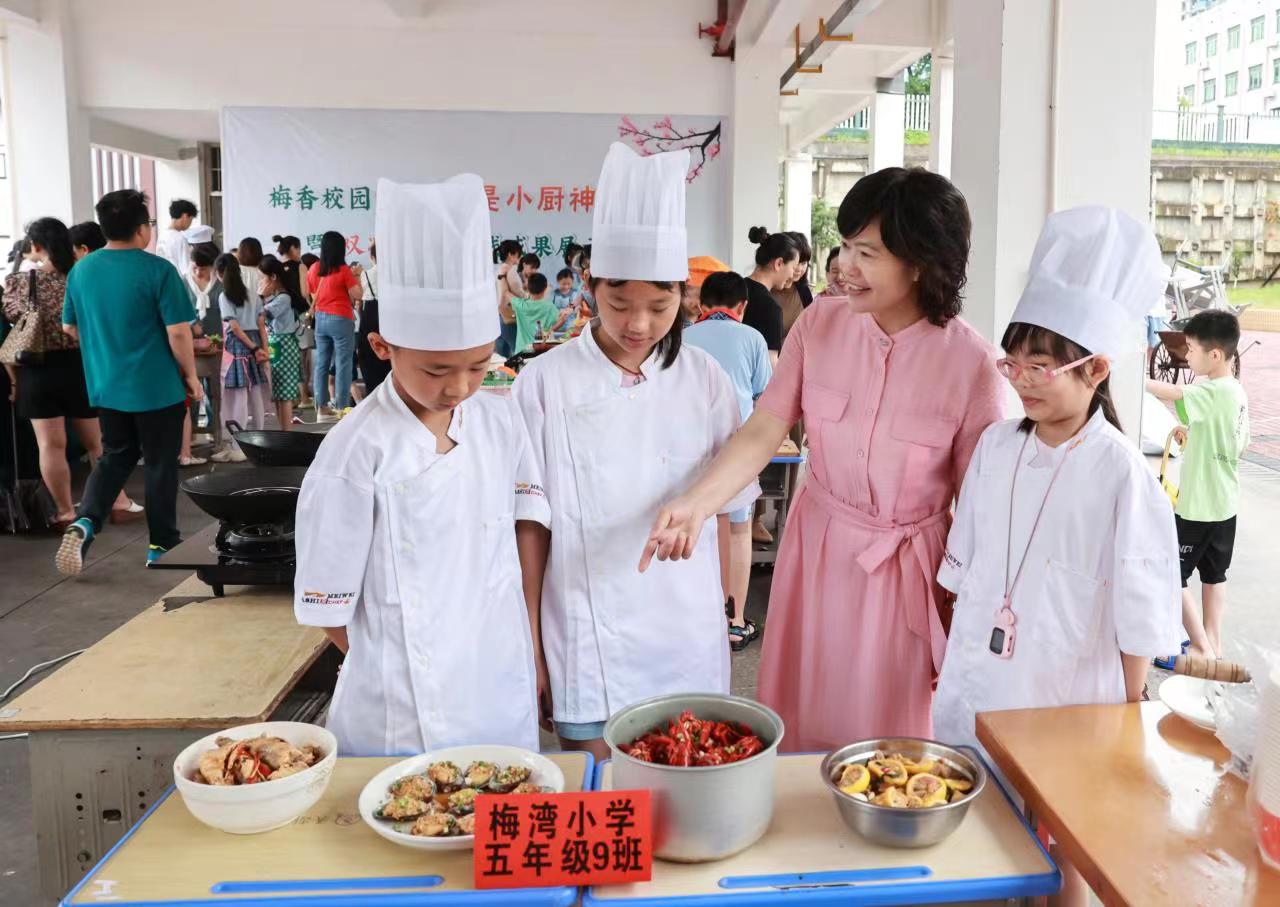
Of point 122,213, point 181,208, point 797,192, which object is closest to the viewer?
point 122,213

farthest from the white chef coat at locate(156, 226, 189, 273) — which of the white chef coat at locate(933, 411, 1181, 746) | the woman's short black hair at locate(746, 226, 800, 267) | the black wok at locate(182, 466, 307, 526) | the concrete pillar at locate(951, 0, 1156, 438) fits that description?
the white chef coat at locate(933, 411, 1181, 746)

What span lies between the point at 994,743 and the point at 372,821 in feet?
2.58

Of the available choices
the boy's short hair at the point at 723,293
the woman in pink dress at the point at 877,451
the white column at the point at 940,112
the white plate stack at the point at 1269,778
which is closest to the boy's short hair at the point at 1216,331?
the boy's short hair at the point at 723,293

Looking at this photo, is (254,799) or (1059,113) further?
(1059,113)

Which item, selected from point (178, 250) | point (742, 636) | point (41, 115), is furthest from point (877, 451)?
point (41, 115)

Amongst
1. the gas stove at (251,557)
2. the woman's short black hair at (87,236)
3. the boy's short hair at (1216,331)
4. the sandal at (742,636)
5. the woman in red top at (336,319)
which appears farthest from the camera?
the woman in red top at (336,319)

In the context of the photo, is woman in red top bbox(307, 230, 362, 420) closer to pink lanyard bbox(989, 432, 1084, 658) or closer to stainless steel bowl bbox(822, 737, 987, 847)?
pink lanyard bbox(989, 432, 1084, 658)

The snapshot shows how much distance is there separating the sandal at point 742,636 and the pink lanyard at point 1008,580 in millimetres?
2251

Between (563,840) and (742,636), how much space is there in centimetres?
277

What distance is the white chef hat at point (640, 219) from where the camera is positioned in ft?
5.33

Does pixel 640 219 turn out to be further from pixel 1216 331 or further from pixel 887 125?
pixel 887 125

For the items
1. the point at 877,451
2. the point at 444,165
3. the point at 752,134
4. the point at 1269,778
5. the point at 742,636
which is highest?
the point at 752,134

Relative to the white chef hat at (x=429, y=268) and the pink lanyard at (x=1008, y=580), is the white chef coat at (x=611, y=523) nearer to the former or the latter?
the white chef hat at (x=429, y=268)

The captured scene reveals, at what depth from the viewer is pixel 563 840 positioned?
1096 millimetres
